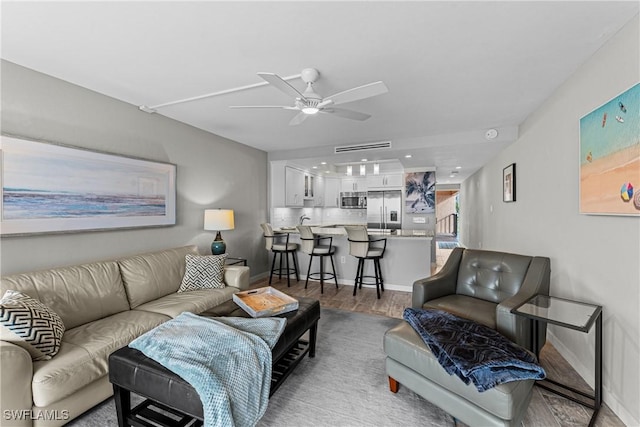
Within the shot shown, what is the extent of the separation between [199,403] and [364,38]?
7.76 feet

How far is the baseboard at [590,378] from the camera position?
1.68 meters

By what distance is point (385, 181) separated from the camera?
7016 mm

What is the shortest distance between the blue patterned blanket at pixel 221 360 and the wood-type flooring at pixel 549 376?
1.24 meters

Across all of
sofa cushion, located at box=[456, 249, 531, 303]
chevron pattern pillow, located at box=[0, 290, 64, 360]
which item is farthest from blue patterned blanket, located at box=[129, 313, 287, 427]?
sofa cushion, located at box=[456, 249, 531, 303]

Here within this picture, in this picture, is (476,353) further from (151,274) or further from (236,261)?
(236,261)

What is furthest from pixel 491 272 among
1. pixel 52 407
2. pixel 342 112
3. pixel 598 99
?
pixel 52 407

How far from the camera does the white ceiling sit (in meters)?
1.64

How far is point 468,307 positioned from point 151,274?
9.92 feet

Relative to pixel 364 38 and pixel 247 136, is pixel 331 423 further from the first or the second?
pixel 247 136

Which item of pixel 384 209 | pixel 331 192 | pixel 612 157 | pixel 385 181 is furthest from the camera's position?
pixel 331 192

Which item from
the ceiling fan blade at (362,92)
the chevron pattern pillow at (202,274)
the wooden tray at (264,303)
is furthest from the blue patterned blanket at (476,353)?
the chevron pattern pillow at (202,274)

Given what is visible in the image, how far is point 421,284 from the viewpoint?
103 inches

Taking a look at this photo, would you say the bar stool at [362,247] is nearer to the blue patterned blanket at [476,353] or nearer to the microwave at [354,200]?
the blue patterned blanket at [476,353]

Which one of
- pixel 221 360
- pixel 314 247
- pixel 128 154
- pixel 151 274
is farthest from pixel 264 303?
pixel 314 247
